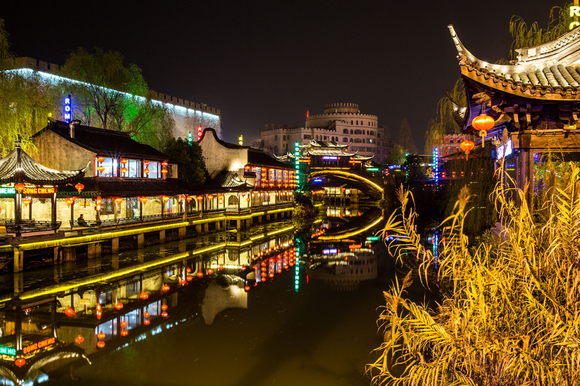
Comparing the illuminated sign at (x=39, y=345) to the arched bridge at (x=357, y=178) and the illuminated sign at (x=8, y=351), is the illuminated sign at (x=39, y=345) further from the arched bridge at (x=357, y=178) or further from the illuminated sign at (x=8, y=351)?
the arched bridge at (x=357, y=178)

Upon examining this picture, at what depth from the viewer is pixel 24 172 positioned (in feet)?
45.2

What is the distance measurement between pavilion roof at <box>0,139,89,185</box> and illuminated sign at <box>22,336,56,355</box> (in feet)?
25.8

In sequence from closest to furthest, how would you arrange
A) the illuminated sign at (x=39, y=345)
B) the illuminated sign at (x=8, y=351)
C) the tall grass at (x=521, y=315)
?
1. the tall grass at (x=521, y=315)
2. the illuminated sign at (x=8, y=351)
3. the illuminated sign at (x=39, y=345)

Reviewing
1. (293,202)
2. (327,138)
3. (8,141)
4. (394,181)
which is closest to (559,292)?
(8,141)

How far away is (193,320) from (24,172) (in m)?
9.23

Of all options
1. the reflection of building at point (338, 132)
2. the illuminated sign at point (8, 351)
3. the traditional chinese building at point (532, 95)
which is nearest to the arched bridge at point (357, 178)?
the reflection of building at point (338, 132)

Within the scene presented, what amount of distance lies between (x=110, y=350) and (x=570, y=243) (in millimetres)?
7891

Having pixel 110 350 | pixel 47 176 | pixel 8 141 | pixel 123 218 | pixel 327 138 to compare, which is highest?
pixel 327 138

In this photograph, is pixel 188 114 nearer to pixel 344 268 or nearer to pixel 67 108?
pixel 67 108

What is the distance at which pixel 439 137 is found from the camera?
20.0 meters

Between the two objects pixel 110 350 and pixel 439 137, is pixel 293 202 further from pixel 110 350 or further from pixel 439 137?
pixel 110 350

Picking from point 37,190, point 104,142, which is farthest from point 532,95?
point 104,142

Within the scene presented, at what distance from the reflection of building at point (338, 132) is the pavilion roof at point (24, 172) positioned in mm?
56428

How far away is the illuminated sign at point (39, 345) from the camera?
7634 mm
